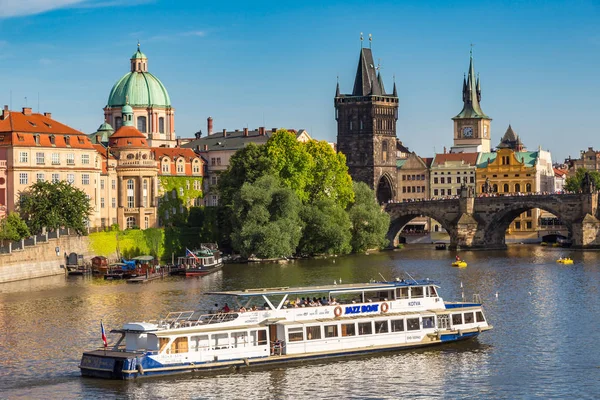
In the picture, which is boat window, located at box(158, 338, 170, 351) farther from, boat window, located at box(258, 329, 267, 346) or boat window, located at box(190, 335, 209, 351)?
boat window, located at box(258, 329, 267, 346)

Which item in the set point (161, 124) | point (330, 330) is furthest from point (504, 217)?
point (330, 330)

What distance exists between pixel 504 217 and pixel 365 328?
3529 inches

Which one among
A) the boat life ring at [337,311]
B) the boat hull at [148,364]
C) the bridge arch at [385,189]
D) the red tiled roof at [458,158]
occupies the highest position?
Answer: the red tiled roof at [458,158]

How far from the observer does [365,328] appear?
63.3m

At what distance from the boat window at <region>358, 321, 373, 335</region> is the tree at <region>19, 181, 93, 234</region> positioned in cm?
5510

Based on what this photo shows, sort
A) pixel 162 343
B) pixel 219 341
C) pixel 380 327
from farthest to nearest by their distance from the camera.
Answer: pixel 380 327
pixel 219 341
pixel 162 343

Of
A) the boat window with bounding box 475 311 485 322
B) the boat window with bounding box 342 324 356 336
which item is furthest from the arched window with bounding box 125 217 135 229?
the boat window with bounding box 342 324 356 336

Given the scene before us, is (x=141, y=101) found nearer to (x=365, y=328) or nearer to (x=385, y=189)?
(x=385, y=189)

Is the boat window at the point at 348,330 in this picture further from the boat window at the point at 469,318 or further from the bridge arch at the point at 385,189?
the bridge arch at the point at 385,189

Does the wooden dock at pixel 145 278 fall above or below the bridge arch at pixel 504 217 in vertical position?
below

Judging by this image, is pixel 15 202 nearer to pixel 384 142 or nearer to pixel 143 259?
pixel 143 259

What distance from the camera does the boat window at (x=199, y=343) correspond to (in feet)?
193

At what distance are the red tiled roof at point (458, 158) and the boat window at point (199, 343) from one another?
13823cm

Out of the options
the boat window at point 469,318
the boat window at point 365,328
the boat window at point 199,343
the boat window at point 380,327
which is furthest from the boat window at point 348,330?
the boat window at point 199,343
